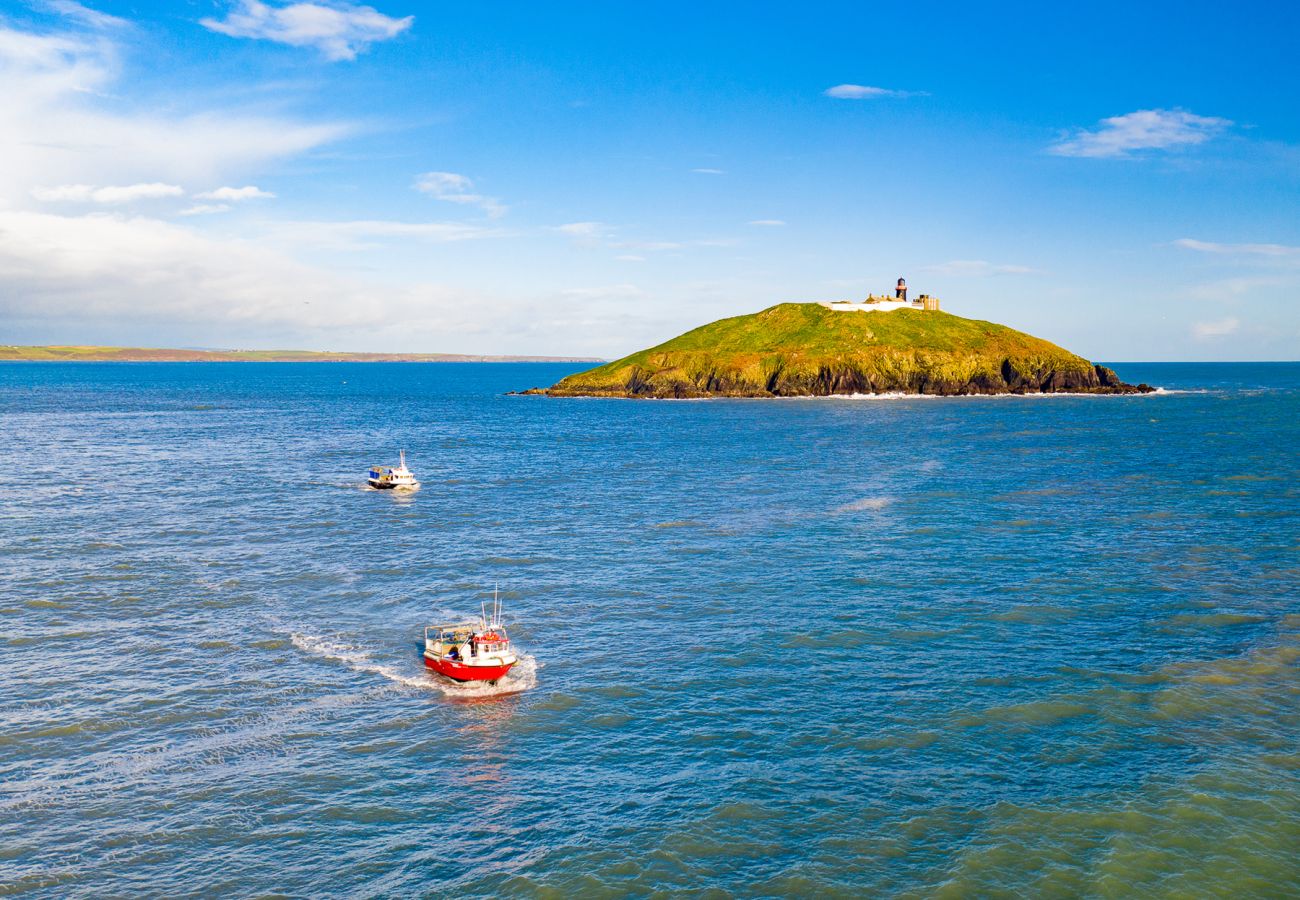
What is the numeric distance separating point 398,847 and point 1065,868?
20750mm

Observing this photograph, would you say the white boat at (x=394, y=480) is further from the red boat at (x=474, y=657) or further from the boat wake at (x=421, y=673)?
the red boat at (x=474, y=657)

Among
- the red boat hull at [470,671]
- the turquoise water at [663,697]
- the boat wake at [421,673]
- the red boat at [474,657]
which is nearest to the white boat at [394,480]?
the turquoise water at [663,697]

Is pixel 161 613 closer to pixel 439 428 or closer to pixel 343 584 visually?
pixel 343 584

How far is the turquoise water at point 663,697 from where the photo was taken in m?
27.1

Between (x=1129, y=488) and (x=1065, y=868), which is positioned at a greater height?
(x=1129, y=488)

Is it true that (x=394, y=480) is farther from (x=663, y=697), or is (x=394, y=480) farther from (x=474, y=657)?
(x=663, y=697)

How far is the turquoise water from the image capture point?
2711 cm

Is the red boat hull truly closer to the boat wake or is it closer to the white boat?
the boat wake

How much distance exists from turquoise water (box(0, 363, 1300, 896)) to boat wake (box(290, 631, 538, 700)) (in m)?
0.20

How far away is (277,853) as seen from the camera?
89.9 feet

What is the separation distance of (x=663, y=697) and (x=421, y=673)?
472 inches

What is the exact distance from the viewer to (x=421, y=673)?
136ft

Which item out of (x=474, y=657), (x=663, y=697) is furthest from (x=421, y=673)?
(x=663, y=697)

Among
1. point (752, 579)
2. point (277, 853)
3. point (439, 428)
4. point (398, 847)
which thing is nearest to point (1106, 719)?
point (752, 579)
